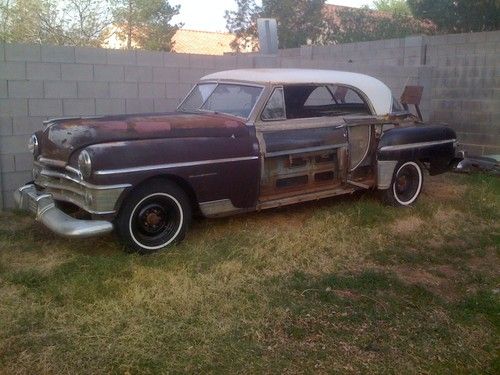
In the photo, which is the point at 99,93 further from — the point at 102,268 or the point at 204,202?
the point at 102,268

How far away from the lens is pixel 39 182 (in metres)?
5.30

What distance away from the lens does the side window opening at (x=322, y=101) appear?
6180 mm

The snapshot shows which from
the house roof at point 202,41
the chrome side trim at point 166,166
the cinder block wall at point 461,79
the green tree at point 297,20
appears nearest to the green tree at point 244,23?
the green tree at point 297,20

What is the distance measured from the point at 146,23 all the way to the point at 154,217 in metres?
15.8

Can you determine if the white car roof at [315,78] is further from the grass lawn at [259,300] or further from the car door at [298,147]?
the grass lawn at [259,300]

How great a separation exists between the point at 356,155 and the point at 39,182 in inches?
138

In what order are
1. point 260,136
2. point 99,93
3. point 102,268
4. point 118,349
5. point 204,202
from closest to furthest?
point 118,349 < point 102,268 < point 204,202 < point 260,136 < point 99,93

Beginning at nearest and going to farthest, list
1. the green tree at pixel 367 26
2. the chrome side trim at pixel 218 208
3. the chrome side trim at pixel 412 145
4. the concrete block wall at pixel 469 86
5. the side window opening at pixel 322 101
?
the chrome side trim at pixel 218 208
the side window opening at pixel 322 101
the chrome side trim at pixel 412 145
the concrete block wall at pixel 469 86
the green tree at pixel 367 26

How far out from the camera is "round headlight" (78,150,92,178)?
446 centimetres

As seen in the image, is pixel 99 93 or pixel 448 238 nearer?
pixel 448 238

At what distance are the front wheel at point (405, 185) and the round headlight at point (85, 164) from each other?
377 centimetres

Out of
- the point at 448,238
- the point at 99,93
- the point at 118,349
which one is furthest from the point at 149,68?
the point at 118,349

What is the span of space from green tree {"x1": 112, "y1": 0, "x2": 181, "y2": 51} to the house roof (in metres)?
6.67

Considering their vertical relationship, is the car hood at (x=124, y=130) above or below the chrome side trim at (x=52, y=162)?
above
